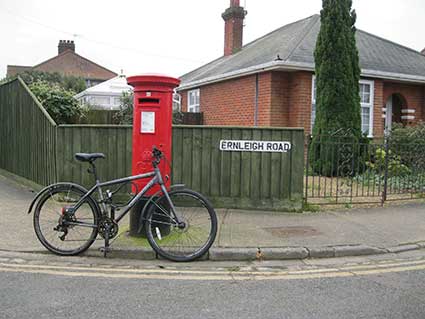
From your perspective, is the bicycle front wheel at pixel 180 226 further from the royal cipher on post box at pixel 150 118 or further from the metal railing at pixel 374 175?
the metal railing at pixel 374 175

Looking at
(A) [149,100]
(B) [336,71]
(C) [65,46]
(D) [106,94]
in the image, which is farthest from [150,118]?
(C) [65,46]

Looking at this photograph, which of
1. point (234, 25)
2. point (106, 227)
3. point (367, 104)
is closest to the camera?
point (106, 227)

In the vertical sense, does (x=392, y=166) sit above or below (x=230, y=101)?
below

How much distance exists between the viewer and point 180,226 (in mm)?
5664

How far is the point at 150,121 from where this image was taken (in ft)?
20.0

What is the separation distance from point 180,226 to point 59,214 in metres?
1.57

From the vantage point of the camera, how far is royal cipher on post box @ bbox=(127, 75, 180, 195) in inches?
237

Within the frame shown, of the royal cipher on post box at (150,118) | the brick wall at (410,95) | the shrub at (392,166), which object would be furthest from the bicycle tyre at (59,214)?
→ the brick wall at (410,95)

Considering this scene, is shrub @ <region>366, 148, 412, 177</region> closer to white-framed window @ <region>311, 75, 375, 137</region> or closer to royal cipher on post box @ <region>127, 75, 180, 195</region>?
white-framed window @ <region>311, 75, 375, 137</region>

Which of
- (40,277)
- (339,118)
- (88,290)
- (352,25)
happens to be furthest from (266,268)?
(352,25)

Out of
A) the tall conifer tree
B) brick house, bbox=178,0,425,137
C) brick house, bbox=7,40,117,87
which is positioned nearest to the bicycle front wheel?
the tall conifer tree

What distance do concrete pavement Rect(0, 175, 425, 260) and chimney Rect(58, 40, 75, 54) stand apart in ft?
157

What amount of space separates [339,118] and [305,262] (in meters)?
7.10

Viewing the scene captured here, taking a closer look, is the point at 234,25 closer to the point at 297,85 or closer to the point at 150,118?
the point at 297,85
